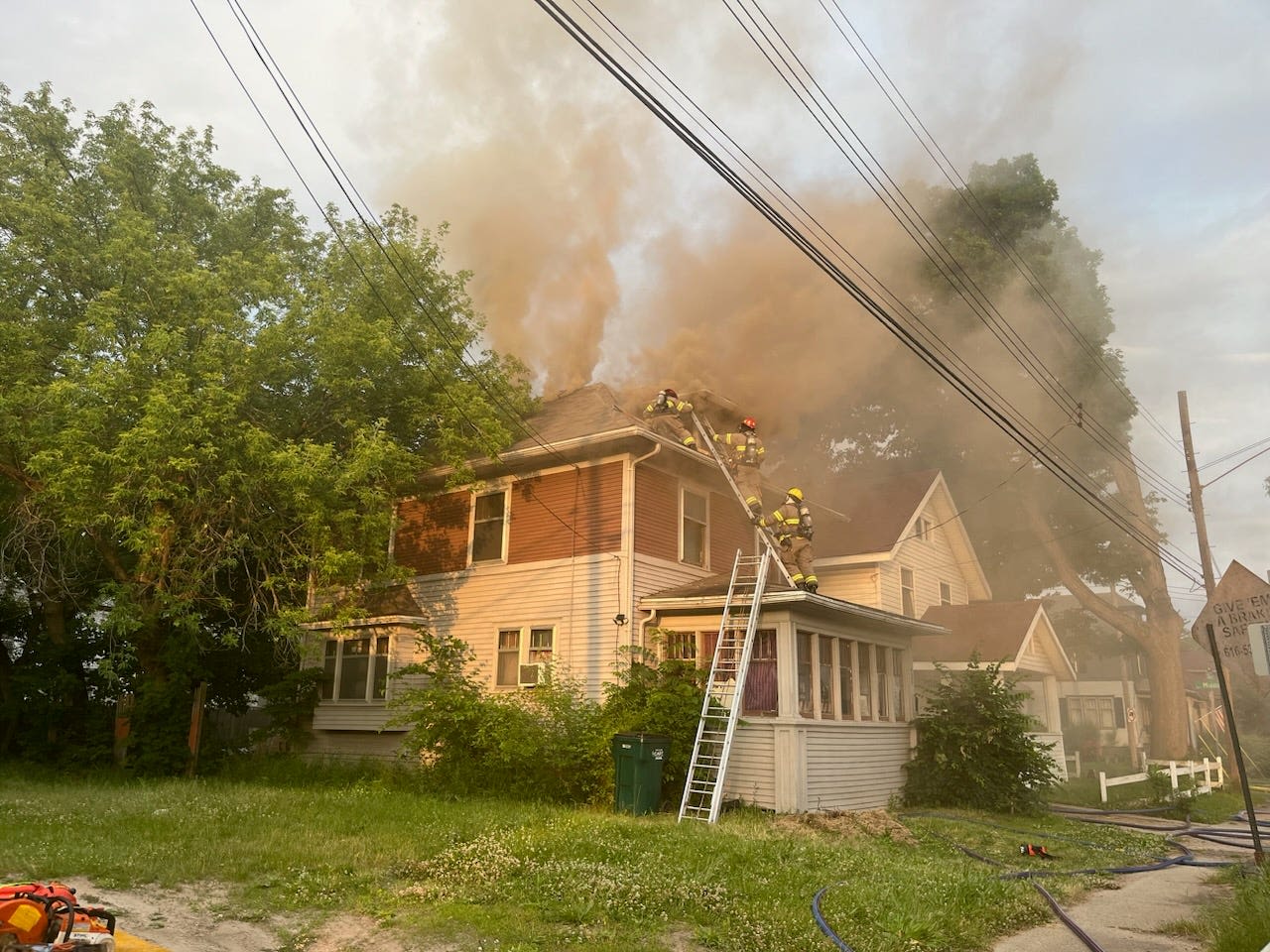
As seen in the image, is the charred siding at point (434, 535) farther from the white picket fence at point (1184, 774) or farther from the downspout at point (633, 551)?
the white picket fence at point (1184, 774)

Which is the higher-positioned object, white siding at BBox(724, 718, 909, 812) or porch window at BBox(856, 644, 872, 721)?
porch window at BBox(856, 644, 872, 721)

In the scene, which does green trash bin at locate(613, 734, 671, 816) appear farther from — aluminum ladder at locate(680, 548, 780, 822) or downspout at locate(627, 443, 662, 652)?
downspout at locate(627, 443, 662, 652)

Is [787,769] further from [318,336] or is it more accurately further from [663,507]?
[318,336]

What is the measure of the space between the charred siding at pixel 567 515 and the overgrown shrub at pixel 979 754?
6.85 metres

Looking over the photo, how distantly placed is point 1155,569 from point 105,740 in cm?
3228

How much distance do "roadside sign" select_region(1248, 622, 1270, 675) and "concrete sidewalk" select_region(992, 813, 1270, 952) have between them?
2.30 m

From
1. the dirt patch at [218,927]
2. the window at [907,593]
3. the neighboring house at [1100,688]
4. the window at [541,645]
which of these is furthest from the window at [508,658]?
the neighboring house at [1100,688]

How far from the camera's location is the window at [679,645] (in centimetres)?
1603

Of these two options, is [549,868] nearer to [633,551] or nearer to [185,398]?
[633,551]

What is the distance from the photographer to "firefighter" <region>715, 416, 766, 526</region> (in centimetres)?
1721

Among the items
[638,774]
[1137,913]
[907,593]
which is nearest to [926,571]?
[907,593]

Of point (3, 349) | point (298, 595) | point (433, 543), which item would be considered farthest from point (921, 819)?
point (3, 349)

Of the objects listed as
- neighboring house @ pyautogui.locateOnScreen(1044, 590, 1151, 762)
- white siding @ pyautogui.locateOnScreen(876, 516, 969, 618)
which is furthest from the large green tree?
neighboring house @ pyautogui.locateOnScreen(1044, 590, 1151, 762)

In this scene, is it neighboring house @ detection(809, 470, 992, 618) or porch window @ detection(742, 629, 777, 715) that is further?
neighboring house @ detection(809, 470, 992, 618)
